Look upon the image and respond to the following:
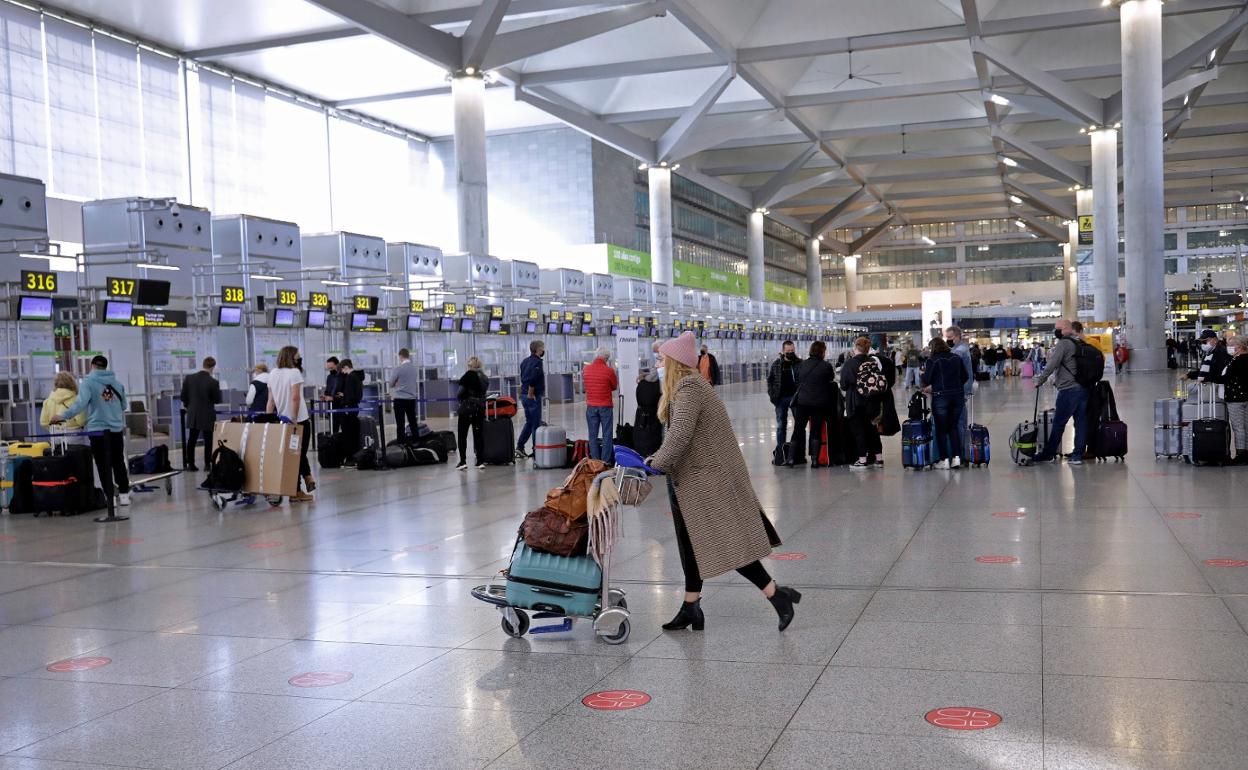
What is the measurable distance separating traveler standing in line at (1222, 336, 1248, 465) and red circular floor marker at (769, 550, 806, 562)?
6968 mm

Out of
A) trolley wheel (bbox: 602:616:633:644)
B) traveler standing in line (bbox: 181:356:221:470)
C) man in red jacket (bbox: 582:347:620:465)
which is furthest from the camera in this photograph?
traveler standing in line (bbox: 181:356:221:470)

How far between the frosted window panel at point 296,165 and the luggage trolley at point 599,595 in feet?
109

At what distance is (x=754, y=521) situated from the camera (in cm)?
568

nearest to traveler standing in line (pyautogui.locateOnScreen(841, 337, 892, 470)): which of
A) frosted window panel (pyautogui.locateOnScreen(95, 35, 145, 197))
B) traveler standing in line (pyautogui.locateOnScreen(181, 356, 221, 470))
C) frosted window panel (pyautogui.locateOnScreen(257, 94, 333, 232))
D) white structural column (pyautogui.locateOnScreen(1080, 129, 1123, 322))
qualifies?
traveler standing in line (pyautogui.locateOnScreen(181, 356, 221, 470))

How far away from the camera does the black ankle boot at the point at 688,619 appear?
5.70 metres

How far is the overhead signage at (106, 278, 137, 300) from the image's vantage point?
16.1 m

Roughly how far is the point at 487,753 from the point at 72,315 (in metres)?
14.6

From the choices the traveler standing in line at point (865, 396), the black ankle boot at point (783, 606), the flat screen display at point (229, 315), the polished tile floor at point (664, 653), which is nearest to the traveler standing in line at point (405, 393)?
the flat screen display at point (229, 315)

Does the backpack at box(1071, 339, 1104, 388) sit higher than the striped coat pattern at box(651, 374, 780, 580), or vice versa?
the backpack at box(1071, 339, 1104, 388)

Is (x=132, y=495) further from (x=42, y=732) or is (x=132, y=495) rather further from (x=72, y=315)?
(x=42, y=732)

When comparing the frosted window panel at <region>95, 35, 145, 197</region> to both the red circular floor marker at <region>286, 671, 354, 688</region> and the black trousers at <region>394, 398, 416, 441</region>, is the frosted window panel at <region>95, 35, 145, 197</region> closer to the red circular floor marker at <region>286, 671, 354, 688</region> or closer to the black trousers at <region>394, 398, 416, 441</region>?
the black trousers at <region>394, 398, 416, 441</region>

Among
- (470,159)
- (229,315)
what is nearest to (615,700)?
(229,315)

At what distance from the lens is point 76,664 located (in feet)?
18.0

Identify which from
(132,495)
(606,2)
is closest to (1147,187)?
(606,2)
